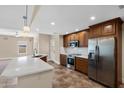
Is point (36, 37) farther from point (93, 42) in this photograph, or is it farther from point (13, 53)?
point (93, 42)

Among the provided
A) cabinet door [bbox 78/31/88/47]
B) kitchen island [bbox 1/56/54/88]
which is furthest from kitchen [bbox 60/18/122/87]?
kitchen island [bbox 1/56/54/88]

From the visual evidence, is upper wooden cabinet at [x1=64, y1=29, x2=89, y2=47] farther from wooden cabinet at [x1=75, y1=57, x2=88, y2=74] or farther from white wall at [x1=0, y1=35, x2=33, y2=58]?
white wall at [x1=0, y1=35, x2=33, y2=58]

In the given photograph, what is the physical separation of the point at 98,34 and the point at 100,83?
1763 mm

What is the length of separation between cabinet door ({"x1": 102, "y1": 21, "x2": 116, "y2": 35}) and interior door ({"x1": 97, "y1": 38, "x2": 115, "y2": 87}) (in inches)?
10.4

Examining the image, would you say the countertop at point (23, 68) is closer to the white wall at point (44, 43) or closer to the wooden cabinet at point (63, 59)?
the wooden cabinet at point (63, 59)

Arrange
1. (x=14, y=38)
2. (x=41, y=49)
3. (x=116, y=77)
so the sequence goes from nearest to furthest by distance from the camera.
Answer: (x=116, y=77)
(x=14, y=38)
(x=41, y=49)

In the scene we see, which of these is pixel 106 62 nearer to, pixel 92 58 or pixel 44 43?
pixel 92 58

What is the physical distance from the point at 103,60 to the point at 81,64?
5.88 ft

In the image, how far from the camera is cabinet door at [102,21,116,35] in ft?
11.8

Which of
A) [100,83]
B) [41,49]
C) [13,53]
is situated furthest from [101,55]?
[13,53]

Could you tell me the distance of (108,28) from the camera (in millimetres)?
3760

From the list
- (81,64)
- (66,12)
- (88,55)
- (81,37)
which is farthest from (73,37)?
(66,12)
